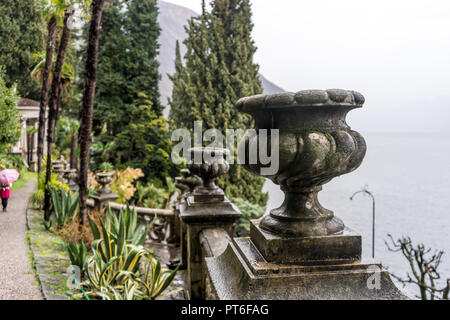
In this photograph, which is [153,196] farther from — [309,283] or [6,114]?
[309,283]

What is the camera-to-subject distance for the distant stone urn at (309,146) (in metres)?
1.10

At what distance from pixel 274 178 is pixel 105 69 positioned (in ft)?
59.2

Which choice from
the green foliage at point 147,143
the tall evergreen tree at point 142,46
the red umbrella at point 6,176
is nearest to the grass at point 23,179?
the red umbrella at point 6,176

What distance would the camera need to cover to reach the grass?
40.9 ft

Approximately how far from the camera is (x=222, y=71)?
13414 mm

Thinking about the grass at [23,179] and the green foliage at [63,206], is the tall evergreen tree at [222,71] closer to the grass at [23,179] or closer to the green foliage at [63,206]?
the grass at [23,179]

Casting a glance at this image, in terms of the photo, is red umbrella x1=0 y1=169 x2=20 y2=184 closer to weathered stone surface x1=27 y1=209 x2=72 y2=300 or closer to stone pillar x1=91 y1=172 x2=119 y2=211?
weathered stone surface x1=27 y1=209 x2=72 y2=300

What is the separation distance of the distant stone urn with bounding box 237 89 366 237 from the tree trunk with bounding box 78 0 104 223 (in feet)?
17.7

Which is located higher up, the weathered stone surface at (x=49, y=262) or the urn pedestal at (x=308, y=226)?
the urn pedestal at (x=308, y=226)

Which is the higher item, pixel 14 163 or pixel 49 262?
pixel 14 163

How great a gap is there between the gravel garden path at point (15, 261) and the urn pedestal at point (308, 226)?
406cm

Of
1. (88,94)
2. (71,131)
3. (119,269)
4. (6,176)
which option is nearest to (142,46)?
(71,131)

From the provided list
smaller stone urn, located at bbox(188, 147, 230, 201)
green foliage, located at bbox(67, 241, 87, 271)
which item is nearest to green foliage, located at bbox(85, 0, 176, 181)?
green foliage, located at bbox(67, 241, 87, 271)

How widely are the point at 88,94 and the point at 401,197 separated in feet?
71.8
